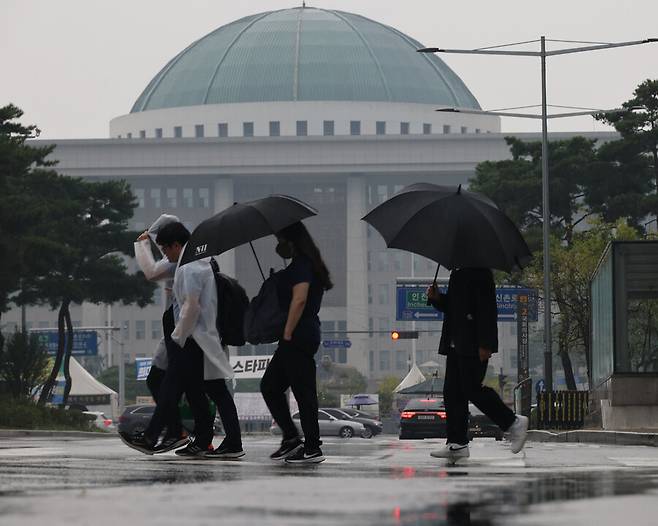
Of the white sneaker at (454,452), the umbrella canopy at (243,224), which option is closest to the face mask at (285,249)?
the umbrella canopy at (243,224)

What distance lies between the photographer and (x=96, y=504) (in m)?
9.00

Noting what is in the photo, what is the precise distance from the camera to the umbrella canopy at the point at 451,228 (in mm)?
13867

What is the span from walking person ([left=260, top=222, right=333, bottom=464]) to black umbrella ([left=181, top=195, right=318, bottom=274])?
0.14m

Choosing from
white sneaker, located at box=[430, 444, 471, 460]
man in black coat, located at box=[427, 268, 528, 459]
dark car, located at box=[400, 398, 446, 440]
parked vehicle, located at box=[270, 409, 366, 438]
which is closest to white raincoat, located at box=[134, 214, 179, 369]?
man in black coat, located at box=[427, 268, 528, 459]

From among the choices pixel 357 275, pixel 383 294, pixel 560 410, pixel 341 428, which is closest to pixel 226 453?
pixel 560 410

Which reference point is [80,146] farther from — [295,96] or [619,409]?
[619,409]

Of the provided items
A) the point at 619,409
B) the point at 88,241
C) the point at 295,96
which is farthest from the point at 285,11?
the point at 619,409

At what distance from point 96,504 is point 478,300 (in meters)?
5.43

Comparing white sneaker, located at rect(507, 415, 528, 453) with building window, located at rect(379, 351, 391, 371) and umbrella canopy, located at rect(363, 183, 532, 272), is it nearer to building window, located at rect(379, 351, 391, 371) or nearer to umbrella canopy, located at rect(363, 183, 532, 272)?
umbrella canopy, located at rect(363, 183, 532, 272)

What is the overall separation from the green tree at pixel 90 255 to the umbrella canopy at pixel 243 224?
4381 centimetres

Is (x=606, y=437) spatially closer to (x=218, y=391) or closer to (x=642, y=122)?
(x=218, y=391)

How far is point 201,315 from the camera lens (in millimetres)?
14078

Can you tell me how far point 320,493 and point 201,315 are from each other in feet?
14.6

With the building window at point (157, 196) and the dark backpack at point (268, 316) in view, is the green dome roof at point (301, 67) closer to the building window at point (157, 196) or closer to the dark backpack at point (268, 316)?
the building window at point (157, 196)
